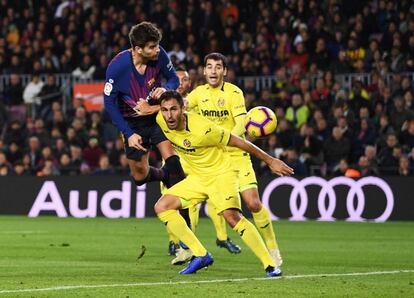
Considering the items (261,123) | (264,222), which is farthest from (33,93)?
(264,222)

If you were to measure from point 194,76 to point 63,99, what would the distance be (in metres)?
4.92

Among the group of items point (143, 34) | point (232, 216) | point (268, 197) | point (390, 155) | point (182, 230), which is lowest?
point (268, 197)

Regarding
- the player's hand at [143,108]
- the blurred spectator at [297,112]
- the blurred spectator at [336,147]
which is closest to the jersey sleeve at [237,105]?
the player's hand at [143,108]

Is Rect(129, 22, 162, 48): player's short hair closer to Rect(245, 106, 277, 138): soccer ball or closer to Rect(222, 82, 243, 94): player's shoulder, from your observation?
Rect(245, 106, 277, 138): soccer ball

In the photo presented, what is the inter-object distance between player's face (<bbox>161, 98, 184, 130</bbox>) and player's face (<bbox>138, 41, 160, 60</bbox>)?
1129 millimetres

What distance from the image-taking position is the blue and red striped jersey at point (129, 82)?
11.9 m

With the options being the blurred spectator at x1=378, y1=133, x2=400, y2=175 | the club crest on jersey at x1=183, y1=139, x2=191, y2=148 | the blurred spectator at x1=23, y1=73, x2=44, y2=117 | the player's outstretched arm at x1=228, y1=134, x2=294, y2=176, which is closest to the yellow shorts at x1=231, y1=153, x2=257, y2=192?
the club crest on jersey at x1=183, y1=139, x2=191, y2=148

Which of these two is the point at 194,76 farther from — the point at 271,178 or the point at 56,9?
the point at 56,9

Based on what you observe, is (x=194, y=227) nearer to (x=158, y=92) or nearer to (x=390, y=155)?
(x=158, y=92)

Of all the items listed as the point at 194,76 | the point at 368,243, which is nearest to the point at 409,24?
the point at 194,76

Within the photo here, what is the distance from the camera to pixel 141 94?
12242 millimetres

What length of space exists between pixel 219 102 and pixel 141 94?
4.17 ft

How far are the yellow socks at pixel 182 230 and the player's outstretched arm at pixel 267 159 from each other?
96 centimetres

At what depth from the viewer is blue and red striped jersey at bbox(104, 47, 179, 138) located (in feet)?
39.2
